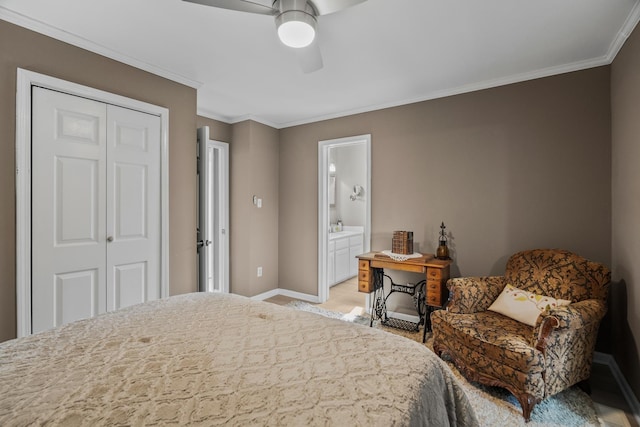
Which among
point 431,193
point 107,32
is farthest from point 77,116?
point 431,193

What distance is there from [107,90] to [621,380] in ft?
14.2

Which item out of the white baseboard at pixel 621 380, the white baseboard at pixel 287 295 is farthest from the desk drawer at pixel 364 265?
the white baseboard at pixel 621 380

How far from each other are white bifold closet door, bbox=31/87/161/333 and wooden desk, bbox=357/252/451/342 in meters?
1.95

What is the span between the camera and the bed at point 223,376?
2.56 feet

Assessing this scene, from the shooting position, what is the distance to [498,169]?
285cm

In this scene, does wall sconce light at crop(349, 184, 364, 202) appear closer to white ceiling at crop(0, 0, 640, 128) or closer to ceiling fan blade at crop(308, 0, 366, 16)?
white ceiling at crop(0, 0, 640, 128)

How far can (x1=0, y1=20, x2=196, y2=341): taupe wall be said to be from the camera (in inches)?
74.9

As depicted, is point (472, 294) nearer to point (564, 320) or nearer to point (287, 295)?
point (564, 320)

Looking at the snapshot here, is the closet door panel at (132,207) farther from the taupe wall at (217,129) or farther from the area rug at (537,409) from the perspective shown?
the area rug at (537,409)

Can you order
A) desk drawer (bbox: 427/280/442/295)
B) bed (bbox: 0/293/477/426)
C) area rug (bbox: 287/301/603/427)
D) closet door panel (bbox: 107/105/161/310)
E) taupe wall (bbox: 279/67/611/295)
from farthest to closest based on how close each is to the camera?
desk drawer (bbox: 427/280/442/295), taupe wall (bbox: 279/67/611/295), closet door panel (bbox: 107/105/161/310), area rug (bbox: 287/301/603/427), bed (bbox: 0/293/477/426)

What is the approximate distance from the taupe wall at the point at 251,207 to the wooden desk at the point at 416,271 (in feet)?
5.21

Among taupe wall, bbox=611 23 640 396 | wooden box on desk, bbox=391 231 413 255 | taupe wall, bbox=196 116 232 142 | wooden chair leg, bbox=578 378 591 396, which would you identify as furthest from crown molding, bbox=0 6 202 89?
wooden chair leg, bbox=578 378 591 396

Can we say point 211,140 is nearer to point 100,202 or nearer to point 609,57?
point 100,202

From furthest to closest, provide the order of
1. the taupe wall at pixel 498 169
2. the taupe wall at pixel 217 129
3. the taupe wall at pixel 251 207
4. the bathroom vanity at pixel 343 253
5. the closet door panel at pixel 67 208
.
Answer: the bathroom vanity at pixel 343 253, the taupe wall at pixel 251 207, the taupe wall at pixel 217 129, the taupe wall at pixel 498 169, the closet door panel at pixel 67 208
